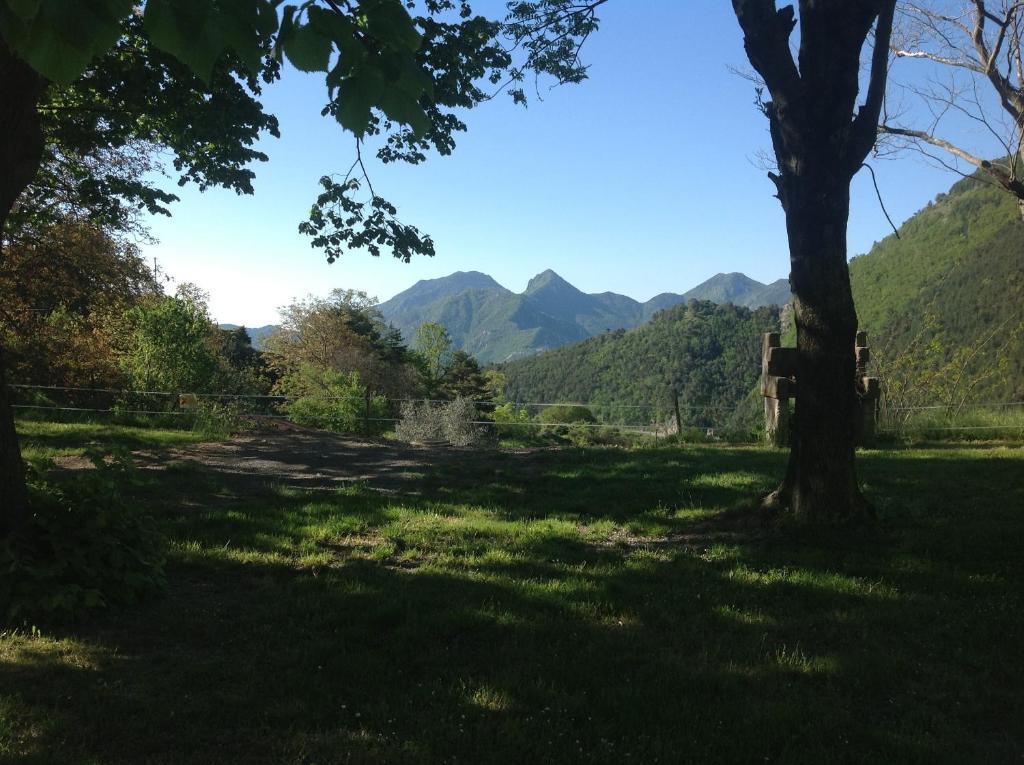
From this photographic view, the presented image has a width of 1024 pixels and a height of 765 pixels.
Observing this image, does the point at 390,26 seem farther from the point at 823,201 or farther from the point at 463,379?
the point at 463,379

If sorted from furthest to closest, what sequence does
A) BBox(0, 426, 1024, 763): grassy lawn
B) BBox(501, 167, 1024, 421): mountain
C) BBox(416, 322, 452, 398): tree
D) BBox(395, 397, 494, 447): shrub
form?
1. BBox(501, 167, 1024, 421): mountain
2. BBox(416, 322, 452, 398): tree
3. BBox(395, 397, 494, 447): shrub
4. BBox(0, 426, 1024, 763): grassy lawn

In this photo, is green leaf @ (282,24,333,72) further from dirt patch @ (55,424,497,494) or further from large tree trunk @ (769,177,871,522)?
dirt patch @ (55,424,497,494)

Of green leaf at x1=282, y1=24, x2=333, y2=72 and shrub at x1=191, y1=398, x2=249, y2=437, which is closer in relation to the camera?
green leaf at x1=282, y1=24, x2=333, y2=72

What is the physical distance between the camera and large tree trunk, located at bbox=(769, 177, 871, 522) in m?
5.54

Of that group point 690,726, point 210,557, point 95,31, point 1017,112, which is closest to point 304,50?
point 95,31

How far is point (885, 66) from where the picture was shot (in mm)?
5809

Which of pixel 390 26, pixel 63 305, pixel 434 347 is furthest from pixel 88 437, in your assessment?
pixel 434 347

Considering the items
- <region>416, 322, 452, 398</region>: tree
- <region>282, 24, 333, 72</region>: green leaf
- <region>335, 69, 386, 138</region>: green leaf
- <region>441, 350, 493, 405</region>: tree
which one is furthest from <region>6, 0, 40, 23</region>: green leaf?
<region>416, 322, 452, 398</region>: tree

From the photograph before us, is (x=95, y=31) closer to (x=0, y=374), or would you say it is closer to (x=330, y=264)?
(x=0, y=374)

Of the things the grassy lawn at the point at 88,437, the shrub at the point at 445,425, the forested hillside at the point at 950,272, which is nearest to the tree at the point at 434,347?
the shrub at the point at 445,425

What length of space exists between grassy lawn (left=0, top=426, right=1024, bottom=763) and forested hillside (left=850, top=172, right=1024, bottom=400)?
2779 inches

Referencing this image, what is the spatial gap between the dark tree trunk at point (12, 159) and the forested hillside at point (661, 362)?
98736mm

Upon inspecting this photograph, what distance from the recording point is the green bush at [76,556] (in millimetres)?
3652

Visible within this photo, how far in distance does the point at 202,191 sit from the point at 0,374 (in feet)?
20.1
